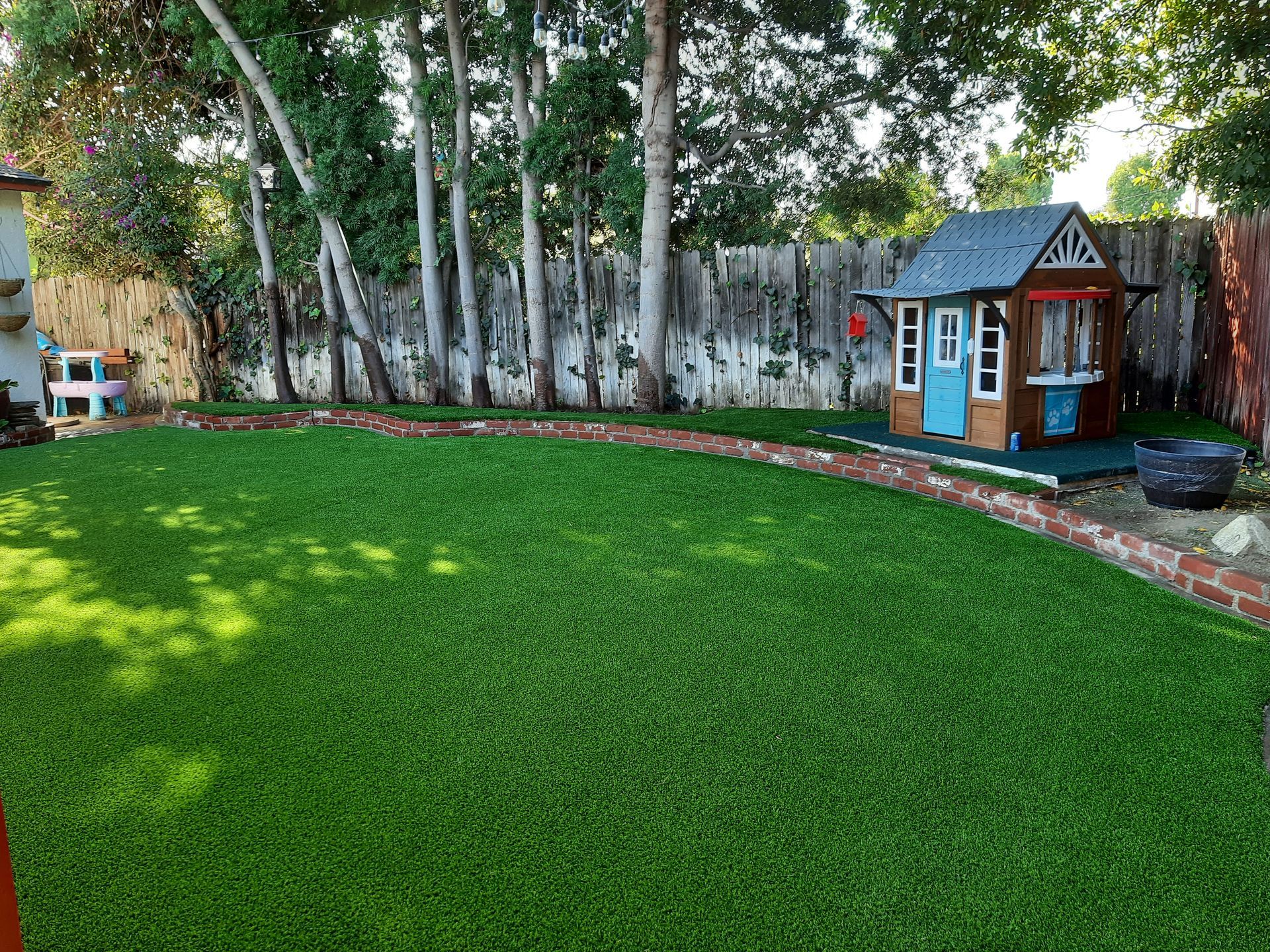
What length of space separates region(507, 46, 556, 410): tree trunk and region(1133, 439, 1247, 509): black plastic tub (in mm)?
7242

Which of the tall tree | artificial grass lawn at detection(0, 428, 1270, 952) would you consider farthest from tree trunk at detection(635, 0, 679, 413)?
artificial grass lawn at detection(0, 428, 1270, 952)

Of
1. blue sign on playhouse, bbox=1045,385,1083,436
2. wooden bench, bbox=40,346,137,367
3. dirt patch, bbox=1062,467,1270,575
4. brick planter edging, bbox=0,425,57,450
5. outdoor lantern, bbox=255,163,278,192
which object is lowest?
dirt patch, bbox=1062,467,1270,575

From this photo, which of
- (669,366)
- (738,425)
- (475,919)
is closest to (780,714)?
(475,919)

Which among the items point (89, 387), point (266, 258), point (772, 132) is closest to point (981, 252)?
point (772, 132)

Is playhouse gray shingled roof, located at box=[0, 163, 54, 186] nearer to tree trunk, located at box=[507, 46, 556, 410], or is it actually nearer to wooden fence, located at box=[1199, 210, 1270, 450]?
tree trunk, located at box=[507, 46, 556, 410]

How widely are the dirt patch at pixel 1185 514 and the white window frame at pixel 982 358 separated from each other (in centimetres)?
123

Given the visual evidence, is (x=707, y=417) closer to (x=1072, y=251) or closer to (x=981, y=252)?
(x=981, y=252)

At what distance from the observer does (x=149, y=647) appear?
3.76 metres

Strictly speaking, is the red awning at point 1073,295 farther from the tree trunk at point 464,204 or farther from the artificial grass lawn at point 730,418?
the tree trunk at point 464,204

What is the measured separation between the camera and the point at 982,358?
7.21m

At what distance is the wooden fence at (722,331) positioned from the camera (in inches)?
338

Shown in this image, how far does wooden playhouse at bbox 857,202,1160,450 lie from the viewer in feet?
22.7

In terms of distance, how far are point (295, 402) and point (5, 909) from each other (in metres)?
13.1

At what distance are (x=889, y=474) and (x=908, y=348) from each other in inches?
67.4
